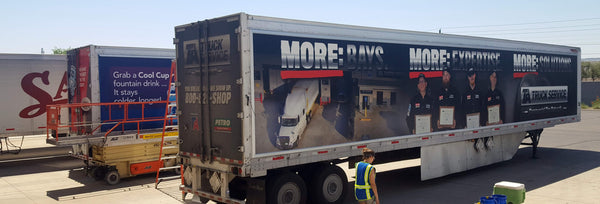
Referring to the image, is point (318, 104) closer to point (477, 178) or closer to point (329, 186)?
point (329, 186)

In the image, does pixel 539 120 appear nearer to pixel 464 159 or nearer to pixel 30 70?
pixel 464 159

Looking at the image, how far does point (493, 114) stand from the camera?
513 inches

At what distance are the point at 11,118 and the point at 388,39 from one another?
12318mm

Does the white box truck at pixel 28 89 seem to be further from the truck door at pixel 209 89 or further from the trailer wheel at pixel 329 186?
the trailer wheel at pixel 329 186

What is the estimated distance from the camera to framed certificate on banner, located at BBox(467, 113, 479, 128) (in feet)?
40.2

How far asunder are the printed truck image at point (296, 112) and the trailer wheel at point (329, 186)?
89 cm

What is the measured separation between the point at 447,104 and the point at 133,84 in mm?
7968

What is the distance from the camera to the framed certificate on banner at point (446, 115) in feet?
37.7

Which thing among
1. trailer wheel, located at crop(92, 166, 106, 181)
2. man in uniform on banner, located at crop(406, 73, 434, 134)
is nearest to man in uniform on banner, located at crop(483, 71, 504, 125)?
man in uniform on banner, located at crop(406, 73, 434, 134)

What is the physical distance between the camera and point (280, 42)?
8.30 meters

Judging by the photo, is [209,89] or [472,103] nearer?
[209,89]

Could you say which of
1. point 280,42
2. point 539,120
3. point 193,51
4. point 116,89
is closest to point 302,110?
point 280,42

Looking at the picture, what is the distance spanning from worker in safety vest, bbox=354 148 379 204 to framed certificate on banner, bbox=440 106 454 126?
4.88 m

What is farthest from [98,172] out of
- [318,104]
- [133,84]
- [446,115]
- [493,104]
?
[493,104]
